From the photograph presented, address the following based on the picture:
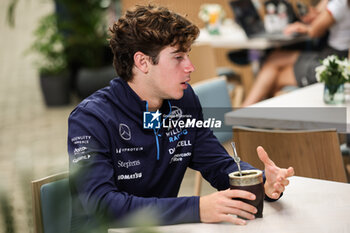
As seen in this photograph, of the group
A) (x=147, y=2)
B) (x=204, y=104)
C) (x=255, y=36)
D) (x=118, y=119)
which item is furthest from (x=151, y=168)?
(x=255, y=36)

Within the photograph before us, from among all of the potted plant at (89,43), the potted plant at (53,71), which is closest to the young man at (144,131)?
the potted plant at (89,43)

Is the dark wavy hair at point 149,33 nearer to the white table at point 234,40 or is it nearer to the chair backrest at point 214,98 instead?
the chair backrest at point 214,98

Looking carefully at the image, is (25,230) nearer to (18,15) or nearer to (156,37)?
Answer: (156,37)

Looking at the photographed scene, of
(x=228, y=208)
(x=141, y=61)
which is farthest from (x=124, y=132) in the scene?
(x=228, y=208)

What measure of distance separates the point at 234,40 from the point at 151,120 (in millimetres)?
3528

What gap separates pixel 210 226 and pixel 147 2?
0.85 metres

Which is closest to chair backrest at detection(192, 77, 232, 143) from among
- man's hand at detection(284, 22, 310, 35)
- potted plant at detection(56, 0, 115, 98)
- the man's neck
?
the man's neck

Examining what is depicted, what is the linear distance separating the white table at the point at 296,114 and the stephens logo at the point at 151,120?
2.89 feet

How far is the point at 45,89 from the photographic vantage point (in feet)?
23.3

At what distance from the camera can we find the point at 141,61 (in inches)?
66.9

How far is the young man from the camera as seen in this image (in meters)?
1.47

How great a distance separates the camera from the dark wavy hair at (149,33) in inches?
65.1

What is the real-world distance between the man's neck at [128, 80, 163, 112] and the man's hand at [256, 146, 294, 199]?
413 mm

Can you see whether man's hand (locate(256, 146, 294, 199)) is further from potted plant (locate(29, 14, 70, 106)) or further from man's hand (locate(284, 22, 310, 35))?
potted plant (locate(29, 14, 70, 106))
